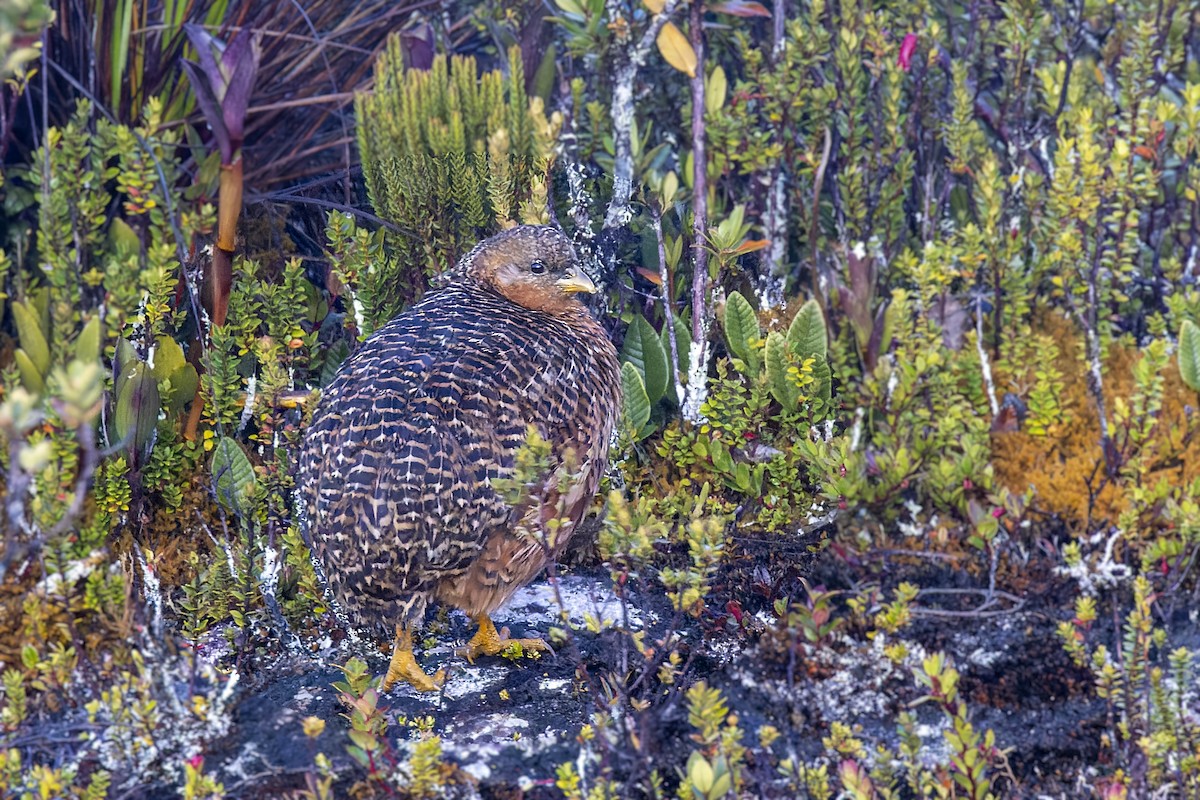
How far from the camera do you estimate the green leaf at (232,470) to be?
425cm

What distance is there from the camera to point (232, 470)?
14.0ft

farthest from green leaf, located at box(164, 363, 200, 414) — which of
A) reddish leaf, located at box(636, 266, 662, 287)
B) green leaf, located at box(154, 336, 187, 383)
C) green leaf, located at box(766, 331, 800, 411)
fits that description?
green leaf, located at box(766, 331, 800, 411)

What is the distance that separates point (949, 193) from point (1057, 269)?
66 cm

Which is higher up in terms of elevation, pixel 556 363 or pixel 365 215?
pixel 365 215

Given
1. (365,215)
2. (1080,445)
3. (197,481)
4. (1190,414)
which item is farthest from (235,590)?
(1190,414)

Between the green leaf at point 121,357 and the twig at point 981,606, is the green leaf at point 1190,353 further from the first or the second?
the green leaf at point 121,357

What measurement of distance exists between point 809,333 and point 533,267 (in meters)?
1.05

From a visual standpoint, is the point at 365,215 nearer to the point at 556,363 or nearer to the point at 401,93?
the point at 401,93

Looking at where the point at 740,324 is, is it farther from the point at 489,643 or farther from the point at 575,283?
the point at 489,643

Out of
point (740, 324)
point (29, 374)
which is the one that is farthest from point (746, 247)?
point (29, 374)

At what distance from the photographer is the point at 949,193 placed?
5.61 metres

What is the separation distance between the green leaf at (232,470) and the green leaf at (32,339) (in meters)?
0.70

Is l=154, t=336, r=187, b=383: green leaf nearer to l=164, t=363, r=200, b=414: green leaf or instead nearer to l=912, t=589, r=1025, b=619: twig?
l=164, t=363, r=200, b=414: green leaf

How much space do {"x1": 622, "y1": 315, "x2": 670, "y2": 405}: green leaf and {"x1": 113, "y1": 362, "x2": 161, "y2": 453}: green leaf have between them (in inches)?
70.7
